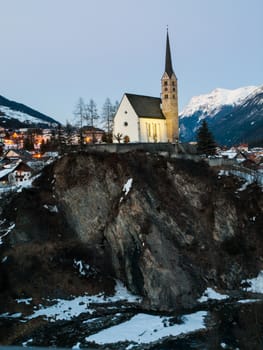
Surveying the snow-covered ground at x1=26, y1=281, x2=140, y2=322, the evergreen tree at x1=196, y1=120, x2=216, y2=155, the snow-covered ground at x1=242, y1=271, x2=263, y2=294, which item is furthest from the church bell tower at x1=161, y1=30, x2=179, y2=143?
the snow-covered ground at x1=26, y1=281, x2=140, y2=322

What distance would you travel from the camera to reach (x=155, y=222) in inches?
1975

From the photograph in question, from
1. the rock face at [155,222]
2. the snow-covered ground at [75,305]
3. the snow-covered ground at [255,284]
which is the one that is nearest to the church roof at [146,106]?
the rock face at [155,222]

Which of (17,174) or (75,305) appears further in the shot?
(17,174)

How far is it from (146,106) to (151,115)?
2.25 meters

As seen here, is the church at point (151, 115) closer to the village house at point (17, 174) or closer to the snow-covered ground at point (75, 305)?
the village house at point (17, 174)

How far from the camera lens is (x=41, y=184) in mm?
57781

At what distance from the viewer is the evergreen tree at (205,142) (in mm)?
71125

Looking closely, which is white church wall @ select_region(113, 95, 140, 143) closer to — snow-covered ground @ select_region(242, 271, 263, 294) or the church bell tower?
the church bell tower

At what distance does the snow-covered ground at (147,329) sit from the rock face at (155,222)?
3.53m

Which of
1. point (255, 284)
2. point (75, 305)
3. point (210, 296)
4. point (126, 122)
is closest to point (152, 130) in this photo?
point (126, 122)

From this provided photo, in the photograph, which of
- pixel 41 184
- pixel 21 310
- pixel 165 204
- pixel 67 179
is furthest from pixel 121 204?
pixel 21 310

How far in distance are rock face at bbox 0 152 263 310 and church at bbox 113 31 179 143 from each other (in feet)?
40.9

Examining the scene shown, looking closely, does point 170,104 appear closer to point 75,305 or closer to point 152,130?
point 152,130

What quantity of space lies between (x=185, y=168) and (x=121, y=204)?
11300 millimetres
